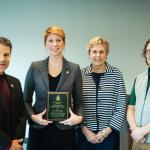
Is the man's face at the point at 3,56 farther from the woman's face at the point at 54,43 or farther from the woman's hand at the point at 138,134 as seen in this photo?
the woman's hand at the point at 138,134

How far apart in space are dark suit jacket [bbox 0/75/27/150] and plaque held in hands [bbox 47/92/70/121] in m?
0.23

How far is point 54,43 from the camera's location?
2.54 m

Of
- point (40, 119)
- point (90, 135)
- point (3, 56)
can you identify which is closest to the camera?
point (3, 56)

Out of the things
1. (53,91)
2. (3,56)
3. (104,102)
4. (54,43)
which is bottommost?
(104,102)

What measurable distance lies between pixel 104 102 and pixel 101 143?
1.31 ft

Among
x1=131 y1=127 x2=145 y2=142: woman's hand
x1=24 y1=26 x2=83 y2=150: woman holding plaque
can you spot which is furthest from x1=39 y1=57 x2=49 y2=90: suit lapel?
x1=131 y1=127 x2=145 y2=142: woman's hand

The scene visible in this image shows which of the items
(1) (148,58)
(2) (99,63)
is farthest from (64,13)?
(1) (148,58)

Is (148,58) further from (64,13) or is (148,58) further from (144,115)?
(64,13)

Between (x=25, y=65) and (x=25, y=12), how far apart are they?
0.82 metres

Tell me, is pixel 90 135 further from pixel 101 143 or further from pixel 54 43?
pixel 54 43

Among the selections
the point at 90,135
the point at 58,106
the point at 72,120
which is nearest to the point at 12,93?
the point at 58,106

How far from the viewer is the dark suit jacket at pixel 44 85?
101 inches

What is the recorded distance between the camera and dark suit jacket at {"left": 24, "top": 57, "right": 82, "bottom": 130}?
257cm

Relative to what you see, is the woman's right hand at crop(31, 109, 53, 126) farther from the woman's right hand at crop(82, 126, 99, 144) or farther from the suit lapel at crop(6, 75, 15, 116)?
the woman's right hand at crop(82, 126, 99, 144)
